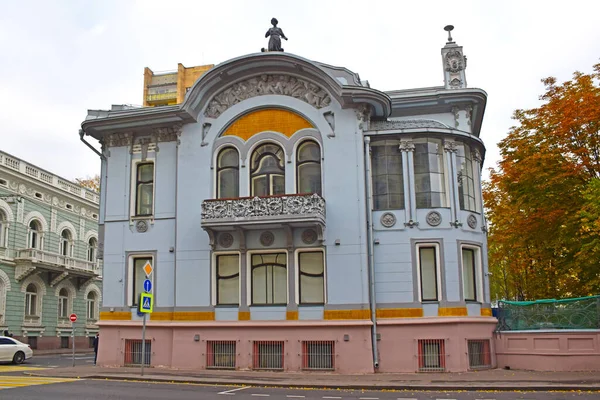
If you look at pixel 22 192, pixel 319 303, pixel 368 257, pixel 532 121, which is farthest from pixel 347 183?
pixel 22 192

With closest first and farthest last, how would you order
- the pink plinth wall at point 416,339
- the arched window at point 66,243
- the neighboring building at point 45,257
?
the pink plinth wall at point 416,339
the neighboring building at point 45,257
the arched window at point 66,243

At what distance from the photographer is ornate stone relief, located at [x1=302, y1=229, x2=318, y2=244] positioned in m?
22.3

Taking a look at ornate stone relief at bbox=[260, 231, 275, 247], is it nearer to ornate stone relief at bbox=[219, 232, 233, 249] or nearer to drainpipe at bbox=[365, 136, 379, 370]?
ornate stone relief at bbox=[219, 232, 233, 249]

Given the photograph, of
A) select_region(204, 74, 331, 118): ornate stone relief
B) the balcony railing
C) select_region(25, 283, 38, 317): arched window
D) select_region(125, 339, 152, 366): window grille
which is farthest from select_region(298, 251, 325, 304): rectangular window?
select_region(25, 283, 38, 317): arched window

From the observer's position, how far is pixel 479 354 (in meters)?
21.7

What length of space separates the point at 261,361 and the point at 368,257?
206 inches

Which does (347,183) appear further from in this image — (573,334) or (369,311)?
(573,334)

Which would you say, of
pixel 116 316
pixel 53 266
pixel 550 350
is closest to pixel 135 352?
pixel 116 316

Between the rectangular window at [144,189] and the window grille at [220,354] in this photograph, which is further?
the rectangular window at [144,189]

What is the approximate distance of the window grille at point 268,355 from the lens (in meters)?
21.9

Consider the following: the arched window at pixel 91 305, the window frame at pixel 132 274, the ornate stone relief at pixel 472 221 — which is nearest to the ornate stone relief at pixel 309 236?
the ornate stone relief at pixel 472 221

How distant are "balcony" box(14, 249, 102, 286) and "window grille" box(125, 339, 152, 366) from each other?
17.8 metres

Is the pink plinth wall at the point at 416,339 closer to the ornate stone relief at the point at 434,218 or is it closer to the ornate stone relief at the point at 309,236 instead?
the ornate stone relief at the point at 434,218

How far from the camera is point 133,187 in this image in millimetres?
25000
